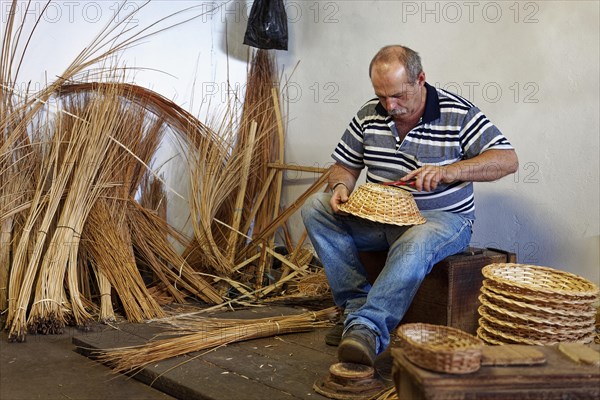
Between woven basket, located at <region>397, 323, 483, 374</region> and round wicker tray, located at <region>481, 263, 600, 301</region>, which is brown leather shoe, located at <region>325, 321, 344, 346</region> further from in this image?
woven basket, located at <region>397, 323, 483, 374</region>

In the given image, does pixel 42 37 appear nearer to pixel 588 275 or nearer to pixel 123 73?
pixel 123 73

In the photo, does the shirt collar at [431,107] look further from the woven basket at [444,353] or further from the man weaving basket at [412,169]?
the woven basket at [444,353]

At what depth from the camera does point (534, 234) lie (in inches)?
129

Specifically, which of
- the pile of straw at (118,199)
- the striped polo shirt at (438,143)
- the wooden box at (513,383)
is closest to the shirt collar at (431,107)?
the striped polo shirt at (438,143)

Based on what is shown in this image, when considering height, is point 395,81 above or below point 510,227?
above

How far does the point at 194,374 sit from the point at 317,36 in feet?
7.90

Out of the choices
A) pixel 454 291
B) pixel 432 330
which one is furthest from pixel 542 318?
pixel 454 291

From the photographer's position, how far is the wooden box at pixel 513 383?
5.46 ft

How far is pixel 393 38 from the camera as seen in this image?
12.6 feet

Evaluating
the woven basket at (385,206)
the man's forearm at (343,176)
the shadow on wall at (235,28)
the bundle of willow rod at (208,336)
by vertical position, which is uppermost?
the shadow on wall at (235,28)

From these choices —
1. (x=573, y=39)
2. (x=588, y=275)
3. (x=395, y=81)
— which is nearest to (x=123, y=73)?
(x=395, y=81)

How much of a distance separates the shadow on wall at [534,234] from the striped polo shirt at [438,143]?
0.45m

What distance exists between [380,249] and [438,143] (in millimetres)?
490

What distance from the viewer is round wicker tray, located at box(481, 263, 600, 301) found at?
2.26m
